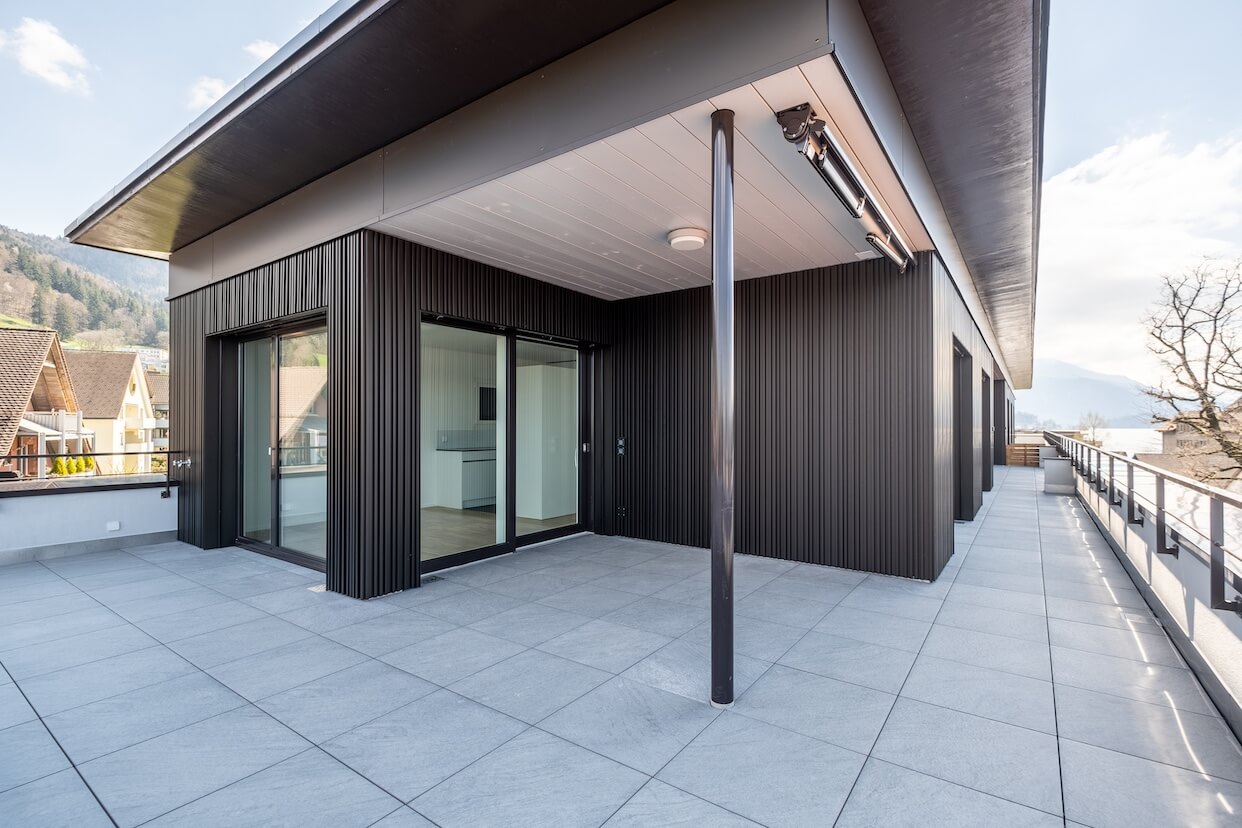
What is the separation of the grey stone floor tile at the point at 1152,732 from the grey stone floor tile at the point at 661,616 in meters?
1.75

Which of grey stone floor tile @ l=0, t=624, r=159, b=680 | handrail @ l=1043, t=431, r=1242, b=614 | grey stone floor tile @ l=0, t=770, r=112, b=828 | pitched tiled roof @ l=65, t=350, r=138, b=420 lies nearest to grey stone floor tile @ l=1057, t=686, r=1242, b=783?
handrail @ l=1043, t=431, r=1242, b=614

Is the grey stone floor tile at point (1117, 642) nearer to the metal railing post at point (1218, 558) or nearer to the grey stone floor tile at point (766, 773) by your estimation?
the metal railing post at point (1218, 558)

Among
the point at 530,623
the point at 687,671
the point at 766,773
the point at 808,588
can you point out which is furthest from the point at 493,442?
the point at 766,773

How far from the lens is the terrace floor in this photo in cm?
177

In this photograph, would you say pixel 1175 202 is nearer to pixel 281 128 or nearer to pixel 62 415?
pixel 281 128

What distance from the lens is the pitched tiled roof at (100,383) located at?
19172 mm

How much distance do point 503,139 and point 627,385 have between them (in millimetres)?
3342

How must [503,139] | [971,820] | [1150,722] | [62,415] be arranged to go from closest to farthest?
[971,820] < [1150,722] < [503,139] < [62,415]

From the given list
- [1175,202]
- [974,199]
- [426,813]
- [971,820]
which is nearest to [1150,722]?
[971,820]

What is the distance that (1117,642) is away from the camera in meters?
3.12

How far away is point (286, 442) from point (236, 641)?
2.32 metres

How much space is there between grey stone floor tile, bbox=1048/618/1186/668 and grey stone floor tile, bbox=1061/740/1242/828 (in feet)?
4.01

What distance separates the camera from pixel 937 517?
175 inches

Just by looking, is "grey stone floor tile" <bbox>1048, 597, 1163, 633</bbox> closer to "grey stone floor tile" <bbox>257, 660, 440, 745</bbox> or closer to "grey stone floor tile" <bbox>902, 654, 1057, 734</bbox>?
"grey stone floor tile" <bbox>902, 654, 1057, 734</bbox>
